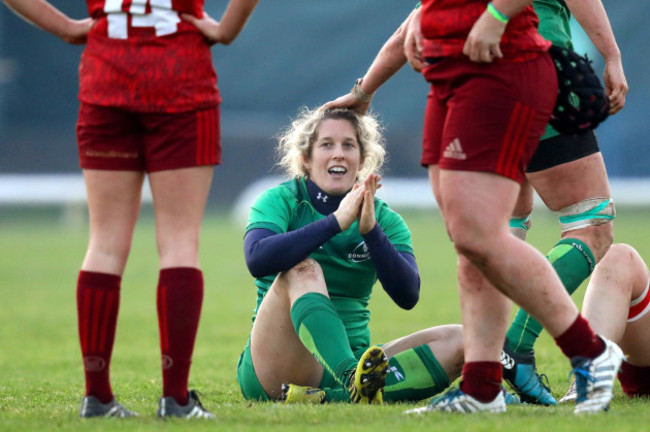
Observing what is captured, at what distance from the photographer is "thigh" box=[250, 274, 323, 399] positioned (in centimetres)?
381

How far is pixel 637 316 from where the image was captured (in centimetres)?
376

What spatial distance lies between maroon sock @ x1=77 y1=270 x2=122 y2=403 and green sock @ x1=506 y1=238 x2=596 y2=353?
4.96ft

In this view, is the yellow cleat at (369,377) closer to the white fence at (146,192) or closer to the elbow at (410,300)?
the elbow at (410,300)

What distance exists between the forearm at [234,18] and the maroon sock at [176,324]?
743mm

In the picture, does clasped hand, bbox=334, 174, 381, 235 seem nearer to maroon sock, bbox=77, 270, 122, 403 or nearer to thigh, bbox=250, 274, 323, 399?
thigh, bbox=250, 274, 323, 399

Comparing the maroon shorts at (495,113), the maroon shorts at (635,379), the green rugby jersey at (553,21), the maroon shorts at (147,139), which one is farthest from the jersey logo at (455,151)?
the maroon shorts at (635,379)

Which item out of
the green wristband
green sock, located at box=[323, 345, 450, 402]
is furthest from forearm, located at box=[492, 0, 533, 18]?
green sock, located at box=[323, 345, 450, 402]

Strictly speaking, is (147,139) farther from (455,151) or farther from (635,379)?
(635,379)

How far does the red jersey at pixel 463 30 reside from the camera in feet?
9.80

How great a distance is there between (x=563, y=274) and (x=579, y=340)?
727mm

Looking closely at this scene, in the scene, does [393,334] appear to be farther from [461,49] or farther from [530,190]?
[461,49]

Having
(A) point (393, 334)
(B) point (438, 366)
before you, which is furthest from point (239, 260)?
(B) point (438, 366)

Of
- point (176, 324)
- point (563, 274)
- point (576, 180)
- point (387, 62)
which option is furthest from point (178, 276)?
point (576, 180)

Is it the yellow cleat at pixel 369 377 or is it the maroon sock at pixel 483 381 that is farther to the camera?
the yellow cleat at pixel 369 377
